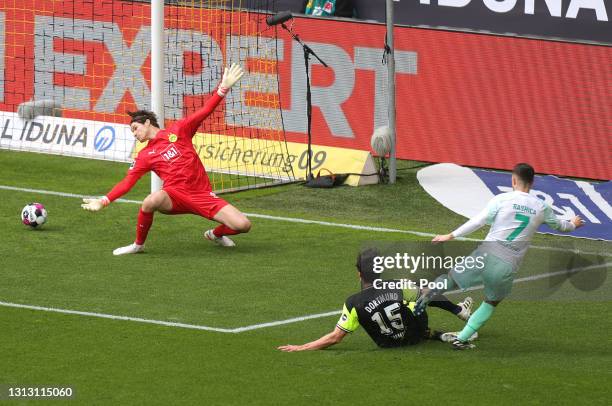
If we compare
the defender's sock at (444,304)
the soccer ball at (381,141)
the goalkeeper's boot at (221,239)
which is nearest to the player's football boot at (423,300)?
the defender's sock at (444,304)

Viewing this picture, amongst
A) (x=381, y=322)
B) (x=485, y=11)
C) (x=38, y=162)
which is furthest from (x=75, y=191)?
(x=381, y=322)

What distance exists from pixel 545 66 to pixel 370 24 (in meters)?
2.88

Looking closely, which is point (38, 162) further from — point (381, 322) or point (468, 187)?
point (381, 322)

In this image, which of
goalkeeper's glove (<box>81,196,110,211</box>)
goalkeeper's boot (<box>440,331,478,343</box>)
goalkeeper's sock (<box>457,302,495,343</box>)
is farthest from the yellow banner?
goalkeeper's sock (<box>457,302,495,343</box>)

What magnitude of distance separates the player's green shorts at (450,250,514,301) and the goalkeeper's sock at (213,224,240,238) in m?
4.85

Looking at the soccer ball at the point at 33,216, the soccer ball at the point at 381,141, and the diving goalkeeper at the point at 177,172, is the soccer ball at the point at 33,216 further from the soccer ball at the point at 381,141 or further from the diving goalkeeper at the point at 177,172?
the soccer ball at the point at 381,141

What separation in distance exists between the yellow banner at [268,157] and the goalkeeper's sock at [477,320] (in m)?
8.67

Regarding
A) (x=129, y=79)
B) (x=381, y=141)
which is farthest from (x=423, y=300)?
(x=129, y=79)

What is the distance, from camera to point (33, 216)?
696 inches

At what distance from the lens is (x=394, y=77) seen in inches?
838

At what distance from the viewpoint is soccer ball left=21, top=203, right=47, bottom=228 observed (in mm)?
17703

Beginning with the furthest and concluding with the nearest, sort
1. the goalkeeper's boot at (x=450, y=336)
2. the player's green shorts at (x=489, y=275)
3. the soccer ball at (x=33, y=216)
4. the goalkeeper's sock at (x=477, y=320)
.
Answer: the soccer ball at (x=33, y=216) < the goalkeeper's boot at (x=450, y=336) < the goalkeeper's sock at (x=477, y=320) < the player's green shorts at (x=489, y=275)

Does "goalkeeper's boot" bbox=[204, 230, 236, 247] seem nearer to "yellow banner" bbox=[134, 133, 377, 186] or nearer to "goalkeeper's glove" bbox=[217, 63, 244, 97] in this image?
"goalkeeper's glove" bbox=[217, 63, 244, 97]

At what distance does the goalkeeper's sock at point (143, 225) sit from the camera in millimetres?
16564
